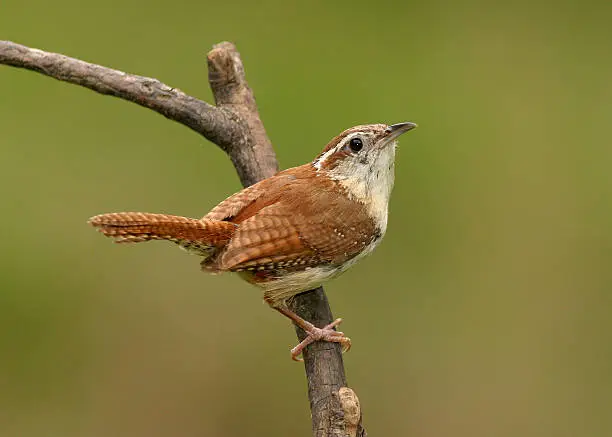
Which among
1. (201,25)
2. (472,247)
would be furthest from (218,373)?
(201,25)

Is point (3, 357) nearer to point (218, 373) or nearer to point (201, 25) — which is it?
point (218, 373)

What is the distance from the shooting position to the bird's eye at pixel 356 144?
460 centimetres

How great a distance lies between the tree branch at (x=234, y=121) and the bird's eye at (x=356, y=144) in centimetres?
47

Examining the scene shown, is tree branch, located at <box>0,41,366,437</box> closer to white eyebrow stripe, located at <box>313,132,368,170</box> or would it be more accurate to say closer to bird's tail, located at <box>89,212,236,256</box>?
white eyebrow stripe, located at <box>313,132,368,170</box>

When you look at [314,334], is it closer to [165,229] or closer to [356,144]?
[165,229]

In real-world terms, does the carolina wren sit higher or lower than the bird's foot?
higher

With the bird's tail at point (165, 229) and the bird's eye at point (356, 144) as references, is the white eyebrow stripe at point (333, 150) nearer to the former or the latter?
the bird's eye at point (356, 144)

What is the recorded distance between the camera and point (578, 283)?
7449 millimetres

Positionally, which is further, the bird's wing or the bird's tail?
the bird's wing

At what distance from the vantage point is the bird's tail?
4.12m

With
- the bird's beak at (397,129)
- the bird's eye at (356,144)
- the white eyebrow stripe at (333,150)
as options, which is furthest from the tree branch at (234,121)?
the bird's beak at (397,129)

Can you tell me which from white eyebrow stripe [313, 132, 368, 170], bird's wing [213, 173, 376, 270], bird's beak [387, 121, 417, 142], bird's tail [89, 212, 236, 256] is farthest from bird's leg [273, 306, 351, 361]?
bird's beak [387, 121, 417, 142]

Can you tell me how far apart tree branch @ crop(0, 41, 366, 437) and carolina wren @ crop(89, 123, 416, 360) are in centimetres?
15

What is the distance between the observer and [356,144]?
15.1ft
